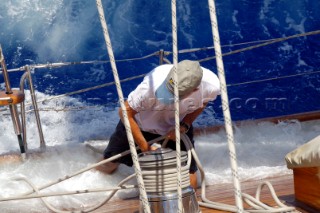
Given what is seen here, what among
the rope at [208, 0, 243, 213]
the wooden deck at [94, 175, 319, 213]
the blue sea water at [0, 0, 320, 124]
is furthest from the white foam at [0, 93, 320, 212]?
the blue sea water at [0, 0, 320, 124]

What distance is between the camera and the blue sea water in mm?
9391

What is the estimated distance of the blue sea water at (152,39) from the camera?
9391mm

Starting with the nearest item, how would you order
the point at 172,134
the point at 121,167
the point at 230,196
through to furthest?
the point at 172,134, the point at 230,196, the point at 121,167

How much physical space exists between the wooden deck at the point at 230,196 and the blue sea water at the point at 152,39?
502 centimetres

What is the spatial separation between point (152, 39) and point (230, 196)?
675 centimetres

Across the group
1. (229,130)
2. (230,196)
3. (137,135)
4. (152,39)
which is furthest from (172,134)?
(152,39)

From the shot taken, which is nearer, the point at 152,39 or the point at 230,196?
the point at 230,196

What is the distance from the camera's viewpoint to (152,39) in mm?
10320

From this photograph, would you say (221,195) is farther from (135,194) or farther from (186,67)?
(186,67)

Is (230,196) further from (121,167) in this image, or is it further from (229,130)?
(229,130)

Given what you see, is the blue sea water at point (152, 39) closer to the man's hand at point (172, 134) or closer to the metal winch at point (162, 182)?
the man's hand at point (172, 134)

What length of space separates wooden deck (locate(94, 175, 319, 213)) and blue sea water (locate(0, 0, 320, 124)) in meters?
5.02

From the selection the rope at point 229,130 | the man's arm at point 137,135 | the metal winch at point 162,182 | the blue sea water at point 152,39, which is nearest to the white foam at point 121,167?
the man's arm at point 137,135

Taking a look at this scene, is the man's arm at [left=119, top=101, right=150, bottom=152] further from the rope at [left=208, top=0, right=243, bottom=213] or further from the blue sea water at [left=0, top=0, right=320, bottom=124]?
the blue sea water at [left=0, top=0, right=320, bottom=124]
